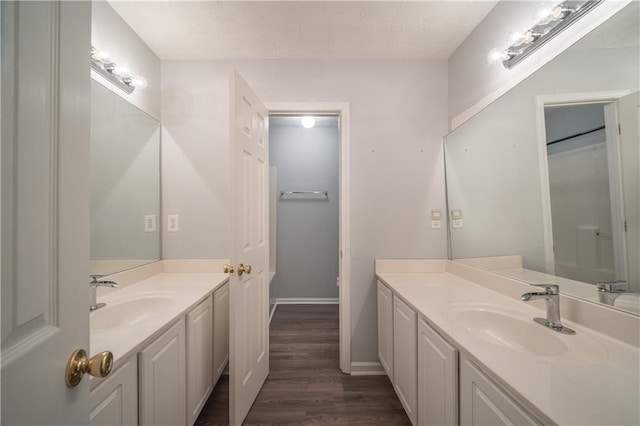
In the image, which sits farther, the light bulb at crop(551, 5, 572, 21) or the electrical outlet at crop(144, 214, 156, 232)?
the electrical outlet at crop(144, 214, 156, 232)

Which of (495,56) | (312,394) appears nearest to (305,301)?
(312,394)

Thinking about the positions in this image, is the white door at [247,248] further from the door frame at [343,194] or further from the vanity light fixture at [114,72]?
the vanity light fixture at [114,72]

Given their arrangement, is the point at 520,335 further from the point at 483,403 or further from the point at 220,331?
the point at 220,331

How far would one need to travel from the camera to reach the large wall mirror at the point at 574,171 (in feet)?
2.79

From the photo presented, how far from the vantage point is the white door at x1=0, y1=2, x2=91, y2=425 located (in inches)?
14.2

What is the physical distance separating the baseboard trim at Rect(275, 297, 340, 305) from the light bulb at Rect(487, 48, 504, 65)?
302cm

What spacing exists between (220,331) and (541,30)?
247cm

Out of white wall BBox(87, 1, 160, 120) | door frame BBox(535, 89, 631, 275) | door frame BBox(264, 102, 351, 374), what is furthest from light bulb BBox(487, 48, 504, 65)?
white wall BBox(87, 1, 160, 120)

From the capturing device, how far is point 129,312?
4.34ft

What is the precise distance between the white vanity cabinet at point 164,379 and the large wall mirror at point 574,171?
1.76 m

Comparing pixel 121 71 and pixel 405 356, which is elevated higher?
pixel 121 71

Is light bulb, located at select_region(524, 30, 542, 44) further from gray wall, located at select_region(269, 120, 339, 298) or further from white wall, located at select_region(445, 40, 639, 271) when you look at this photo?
gray wall, located at select_region(269, 120, 339, 298)

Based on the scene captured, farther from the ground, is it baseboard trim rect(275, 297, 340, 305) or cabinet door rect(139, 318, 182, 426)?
cabinet door rect(139, 318, 182, 426)

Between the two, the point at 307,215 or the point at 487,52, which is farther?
the point at 307,215
